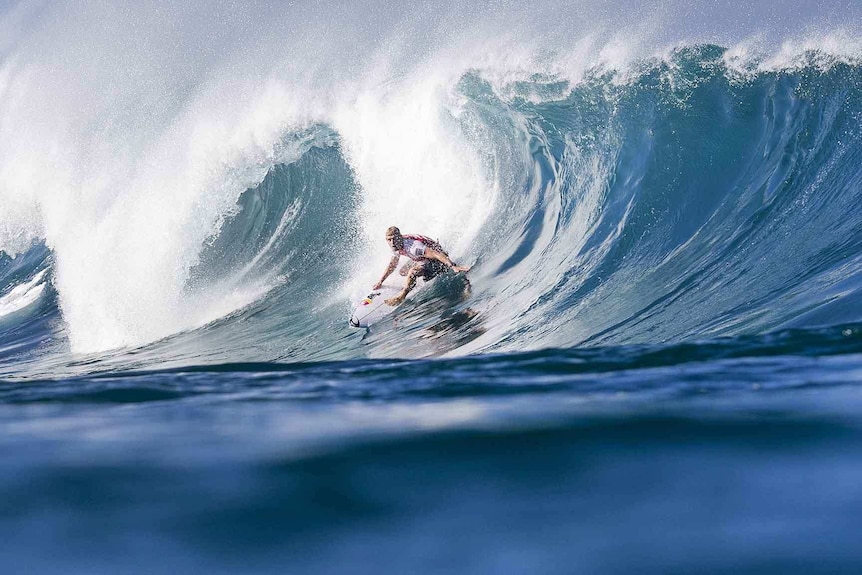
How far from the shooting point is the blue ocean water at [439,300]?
165 cm

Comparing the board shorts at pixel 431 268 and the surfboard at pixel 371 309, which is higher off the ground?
the board shorts at pixel 431 268

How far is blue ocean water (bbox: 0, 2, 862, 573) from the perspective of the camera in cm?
165

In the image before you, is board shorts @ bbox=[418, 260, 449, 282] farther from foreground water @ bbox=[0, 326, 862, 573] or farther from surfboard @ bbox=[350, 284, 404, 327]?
foreground water @ bbox=[0, 326, 862, 573]

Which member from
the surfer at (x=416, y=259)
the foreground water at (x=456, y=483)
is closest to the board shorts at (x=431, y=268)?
the surfer at (x=416, y=259)

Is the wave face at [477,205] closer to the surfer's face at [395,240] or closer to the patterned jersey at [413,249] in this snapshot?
the patterned jersey at [413,249]

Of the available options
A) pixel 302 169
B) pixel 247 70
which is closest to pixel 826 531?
pixel 302 169

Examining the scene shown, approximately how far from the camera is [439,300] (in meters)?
10.9

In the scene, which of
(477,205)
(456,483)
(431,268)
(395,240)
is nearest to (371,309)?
(395,240)

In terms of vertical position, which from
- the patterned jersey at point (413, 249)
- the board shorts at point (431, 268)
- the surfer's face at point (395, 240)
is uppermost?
the surfer's face at point (395, 240)

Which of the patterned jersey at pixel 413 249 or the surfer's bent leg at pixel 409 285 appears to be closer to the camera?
the surfer's bent leg at pixel 409 285

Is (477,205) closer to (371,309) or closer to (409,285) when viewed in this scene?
(409,285)

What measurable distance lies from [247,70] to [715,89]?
33.4 ft

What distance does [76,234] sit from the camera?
16.2 m

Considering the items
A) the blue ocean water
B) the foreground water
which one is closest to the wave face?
the blue ocean water
